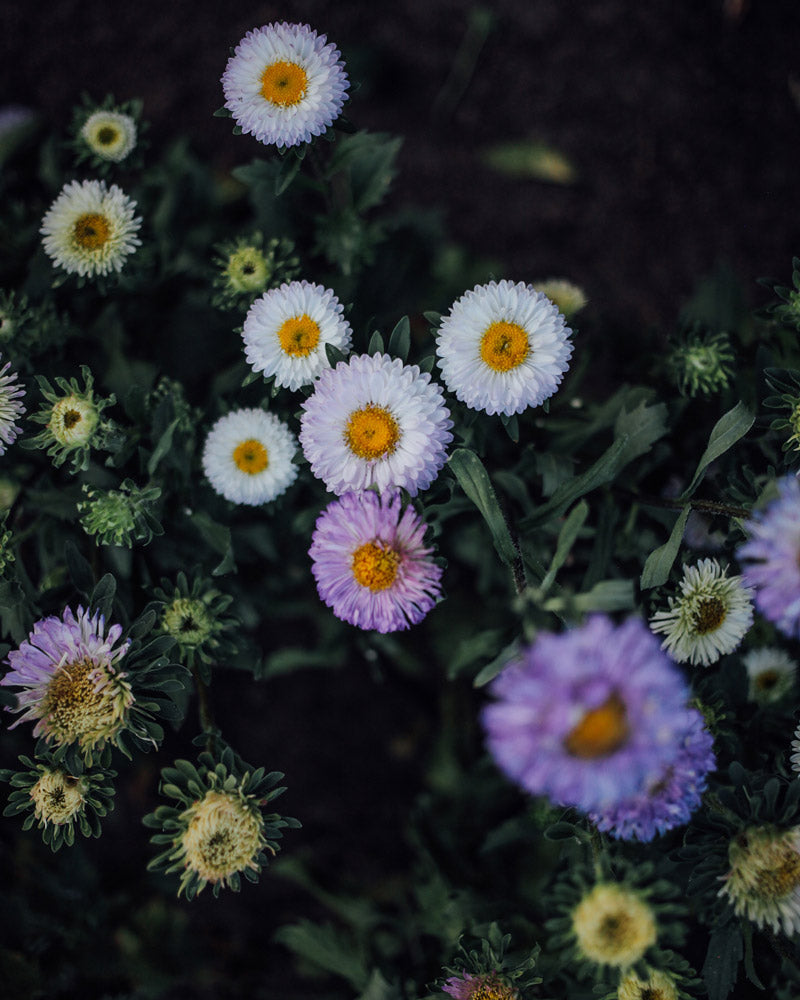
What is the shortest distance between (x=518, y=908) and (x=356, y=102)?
2654mm

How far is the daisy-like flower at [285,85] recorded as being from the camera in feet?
5.14

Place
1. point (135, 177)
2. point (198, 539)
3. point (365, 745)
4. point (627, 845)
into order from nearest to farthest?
point (627, 845), point (198, 539), point (135, 177), point (365, 745)

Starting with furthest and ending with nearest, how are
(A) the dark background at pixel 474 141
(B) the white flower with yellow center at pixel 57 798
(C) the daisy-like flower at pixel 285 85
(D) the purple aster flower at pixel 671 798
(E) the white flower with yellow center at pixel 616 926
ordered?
(A) the dark background at pixel 474 141, (C) the daisy-like flower at pixel 285 85, (B) the white flower with yellow center at pixel 57 798, (D) the purple aster flower at pixel 671 798, (E) the white flower with yellow center at pixel 616 926

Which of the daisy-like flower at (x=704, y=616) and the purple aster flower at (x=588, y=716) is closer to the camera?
the purple aster flower at (x=588, y=716)

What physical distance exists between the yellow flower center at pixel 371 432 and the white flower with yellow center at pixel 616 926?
83 centimetres

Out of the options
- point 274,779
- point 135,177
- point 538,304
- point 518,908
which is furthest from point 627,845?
point 135,177

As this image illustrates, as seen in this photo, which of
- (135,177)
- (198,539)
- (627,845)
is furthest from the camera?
(135,177)

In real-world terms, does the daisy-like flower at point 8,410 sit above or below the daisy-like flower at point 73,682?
above

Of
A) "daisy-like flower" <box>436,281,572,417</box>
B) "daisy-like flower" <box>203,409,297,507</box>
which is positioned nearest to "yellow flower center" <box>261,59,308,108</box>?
"daisy-like flower" <box>436,281,572,417</box>

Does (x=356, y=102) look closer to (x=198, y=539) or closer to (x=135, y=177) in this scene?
(x=135, y=177)

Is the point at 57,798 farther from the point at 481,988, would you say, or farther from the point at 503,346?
the point at 503,346

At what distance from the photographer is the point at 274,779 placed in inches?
60.9

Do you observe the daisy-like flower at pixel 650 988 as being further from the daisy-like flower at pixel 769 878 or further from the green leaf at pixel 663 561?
the green leaf at pixel 663 561

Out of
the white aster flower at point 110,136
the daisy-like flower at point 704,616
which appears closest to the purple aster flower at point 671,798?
the daisy-like flower at point 704,616
